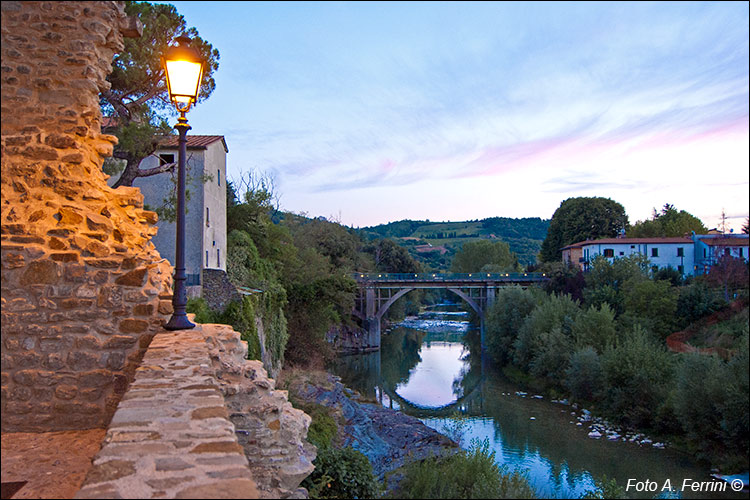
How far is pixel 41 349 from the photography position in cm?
422

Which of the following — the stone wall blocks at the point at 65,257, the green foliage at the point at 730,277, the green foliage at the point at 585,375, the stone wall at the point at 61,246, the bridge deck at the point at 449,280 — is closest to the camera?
the stone wall at the point at 61,246

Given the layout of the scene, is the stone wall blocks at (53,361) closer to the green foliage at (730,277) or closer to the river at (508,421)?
the river at (508,421)

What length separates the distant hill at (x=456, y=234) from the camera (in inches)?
4397

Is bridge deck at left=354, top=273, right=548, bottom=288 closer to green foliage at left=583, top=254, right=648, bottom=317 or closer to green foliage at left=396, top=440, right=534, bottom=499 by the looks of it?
green foliage at left=583, top=254, right=648, bottom=317

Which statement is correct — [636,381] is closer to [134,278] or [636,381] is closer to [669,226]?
[134,278]

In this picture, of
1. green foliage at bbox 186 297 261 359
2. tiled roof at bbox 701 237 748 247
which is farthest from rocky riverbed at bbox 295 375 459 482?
tiled roof at bbox 701 237 748 247

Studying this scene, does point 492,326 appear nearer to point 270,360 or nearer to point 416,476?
point 270,360

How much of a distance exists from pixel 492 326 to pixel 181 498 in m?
32.6

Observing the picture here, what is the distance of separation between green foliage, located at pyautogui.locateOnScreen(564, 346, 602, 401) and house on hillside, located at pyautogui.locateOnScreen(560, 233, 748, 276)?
6.91 m

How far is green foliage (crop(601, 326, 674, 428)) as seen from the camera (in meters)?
19.0

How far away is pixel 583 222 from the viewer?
49.5m

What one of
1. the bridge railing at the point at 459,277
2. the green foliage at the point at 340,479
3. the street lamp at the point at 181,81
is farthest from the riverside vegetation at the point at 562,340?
the street lamp at the point at 181,81

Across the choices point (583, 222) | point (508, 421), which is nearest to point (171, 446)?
point (508, 421)

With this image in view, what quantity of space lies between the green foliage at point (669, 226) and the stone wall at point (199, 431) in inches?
1629
